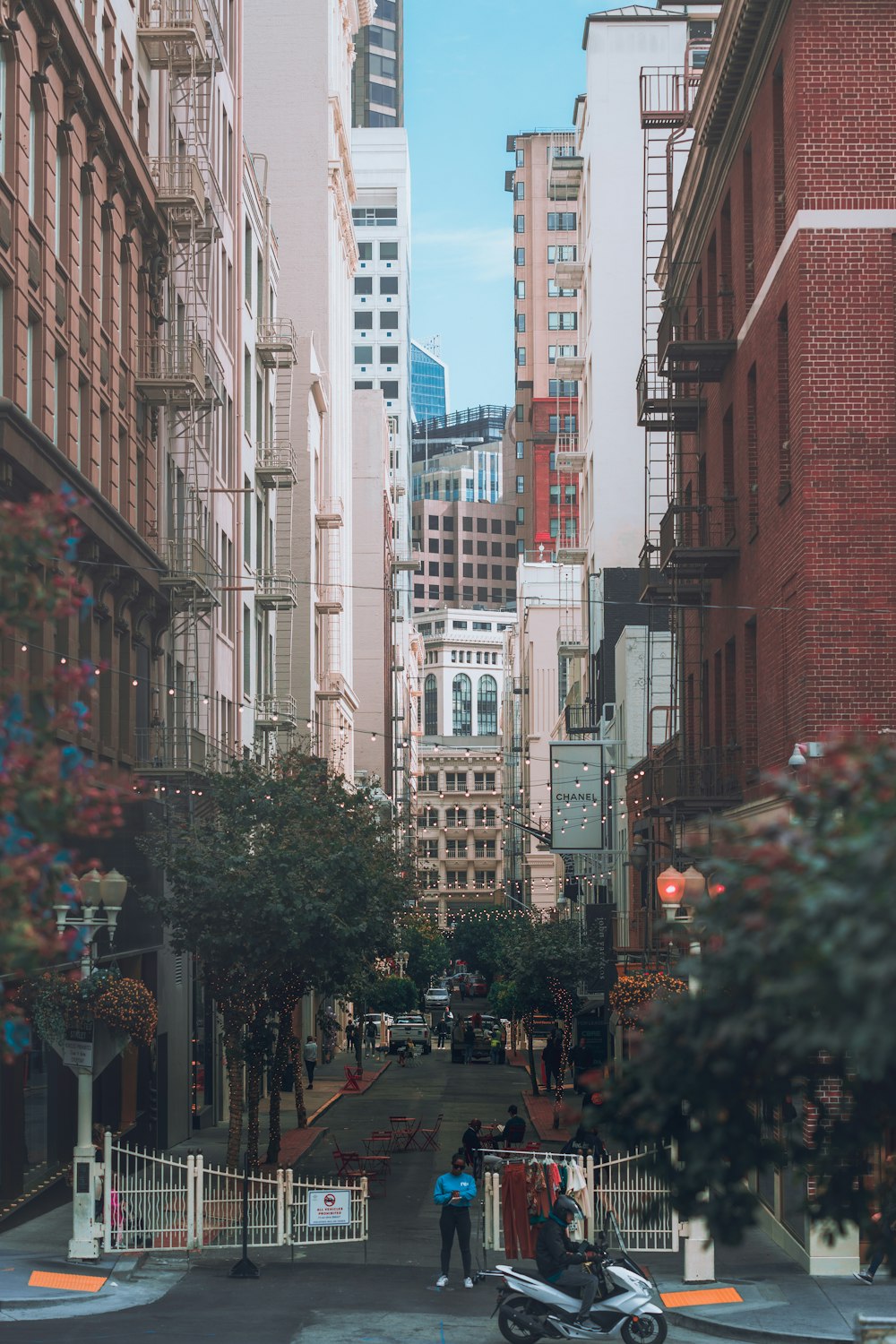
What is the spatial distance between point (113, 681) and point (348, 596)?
68.1m

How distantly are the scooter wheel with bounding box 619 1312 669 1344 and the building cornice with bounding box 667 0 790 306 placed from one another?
17.0 metres

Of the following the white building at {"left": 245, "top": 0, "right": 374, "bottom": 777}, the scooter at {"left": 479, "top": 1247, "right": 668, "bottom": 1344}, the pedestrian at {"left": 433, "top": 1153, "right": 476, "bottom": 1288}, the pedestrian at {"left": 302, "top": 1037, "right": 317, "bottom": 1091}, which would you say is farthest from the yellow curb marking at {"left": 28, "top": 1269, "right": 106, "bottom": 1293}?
the white building at {"left": 245, "top": 0, "right": 374, "bottom": 777}

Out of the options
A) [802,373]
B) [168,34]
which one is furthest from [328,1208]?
[168,34]

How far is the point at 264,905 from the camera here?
90.7ft

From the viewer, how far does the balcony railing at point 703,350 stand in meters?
29.8

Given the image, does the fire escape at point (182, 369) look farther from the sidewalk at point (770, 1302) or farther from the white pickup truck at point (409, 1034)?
the white pickup truck at point (409, 1034)

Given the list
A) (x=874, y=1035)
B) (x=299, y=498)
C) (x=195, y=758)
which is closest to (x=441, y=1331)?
(x=874, y=1035)

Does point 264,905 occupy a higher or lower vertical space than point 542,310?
lower

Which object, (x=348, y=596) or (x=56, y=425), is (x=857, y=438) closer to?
(x=56, y=425)

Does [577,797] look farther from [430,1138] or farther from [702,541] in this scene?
[702,541]

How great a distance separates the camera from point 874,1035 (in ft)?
19.1

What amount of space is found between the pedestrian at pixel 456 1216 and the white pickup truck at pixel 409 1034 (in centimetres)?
4796

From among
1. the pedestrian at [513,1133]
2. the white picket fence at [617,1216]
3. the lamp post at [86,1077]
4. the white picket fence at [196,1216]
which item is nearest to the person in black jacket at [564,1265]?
the white picket fence at [617,1216]

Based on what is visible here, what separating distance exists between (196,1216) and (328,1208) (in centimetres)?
170
